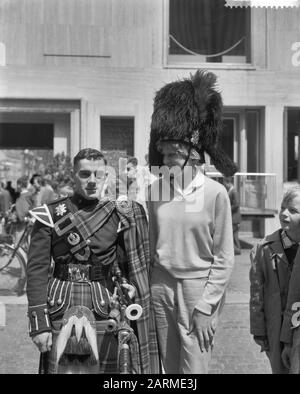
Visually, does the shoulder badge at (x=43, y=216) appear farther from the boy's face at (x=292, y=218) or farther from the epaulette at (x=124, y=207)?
the boy's face at (x=292, y=218)

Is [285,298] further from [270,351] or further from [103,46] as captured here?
[103,46]

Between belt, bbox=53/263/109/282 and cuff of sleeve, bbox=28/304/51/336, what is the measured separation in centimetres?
19

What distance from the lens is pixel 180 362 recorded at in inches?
128

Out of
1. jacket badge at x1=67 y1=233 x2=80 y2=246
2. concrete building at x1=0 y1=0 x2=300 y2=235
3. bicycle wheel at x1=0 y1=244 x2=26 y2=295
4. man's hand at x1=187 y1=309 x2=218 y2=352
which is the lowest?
bicycle wheel at x1=0 y1=244 x2=26 y2=295

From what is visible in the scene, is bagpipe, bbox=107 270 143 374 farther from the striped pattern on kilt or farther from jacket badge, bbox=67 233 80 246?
jacket badge, bbox=67 233 80 246

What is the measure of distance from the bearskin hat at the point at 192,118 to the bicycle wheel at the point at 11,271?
17.1ft

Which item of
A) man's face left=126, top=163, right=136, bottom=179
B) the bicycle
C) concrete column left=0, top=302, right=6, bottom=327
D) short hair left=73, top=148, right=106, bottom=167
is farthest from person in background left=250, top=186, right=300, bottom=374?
the bicycle

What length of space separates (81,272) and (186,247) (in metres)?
0.56

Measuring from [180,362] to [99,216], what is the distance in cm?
86

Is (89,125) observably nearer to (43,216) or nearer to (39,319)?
(43,216)

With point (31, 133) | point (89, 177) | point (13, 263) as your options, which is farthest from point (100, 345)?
point (31, 133)

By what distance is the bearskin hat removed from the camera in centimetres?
346

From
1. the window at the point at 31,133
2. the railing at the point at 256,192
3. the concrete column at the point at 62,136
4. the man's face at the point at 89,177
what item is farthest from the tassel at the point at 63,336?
the window at the point at 31,133

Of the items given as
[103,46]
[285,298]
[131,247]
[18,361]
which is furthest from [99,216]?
[103,46]
